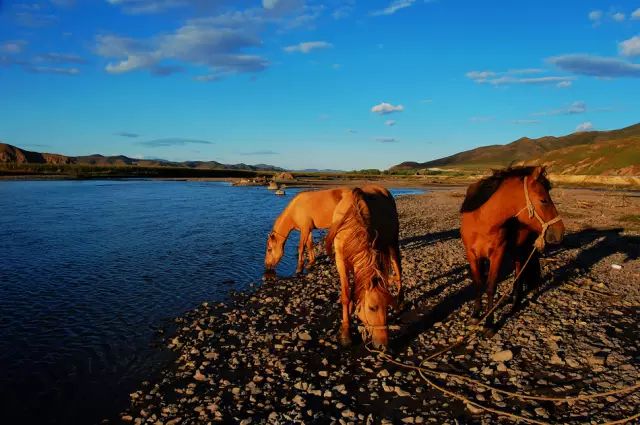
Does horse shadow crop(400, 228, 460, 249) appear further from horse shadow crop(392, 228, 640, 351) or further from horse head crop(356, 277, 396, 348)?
horse head crop(356, 277, 396, 348)

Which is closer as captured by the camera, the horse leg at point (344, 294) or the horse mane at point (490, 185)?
the horse leg at point (344, 294)

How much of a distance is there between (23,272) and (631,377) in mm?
17587

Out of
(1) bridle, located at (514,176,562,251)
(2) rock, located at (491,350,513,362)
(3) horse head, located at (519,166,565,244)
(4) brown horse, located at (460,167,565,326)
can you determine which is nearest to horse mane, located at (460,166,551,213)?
(4) brown horse, located at (460,167,565,326)

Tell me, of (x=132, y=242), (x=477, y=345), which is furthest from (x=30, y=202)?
(x=477, y=345)

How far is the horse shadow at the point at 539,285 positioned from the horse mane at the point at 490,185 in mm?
2673

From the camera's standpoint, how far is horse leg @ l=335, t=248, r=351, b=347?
736 cm

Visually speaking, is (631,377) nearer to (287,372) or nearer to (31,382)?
(287,372)

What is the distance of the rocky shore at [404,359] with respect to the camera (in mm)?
5688

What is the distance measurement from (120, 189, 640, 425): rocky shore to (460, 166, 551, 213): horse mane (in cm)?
273

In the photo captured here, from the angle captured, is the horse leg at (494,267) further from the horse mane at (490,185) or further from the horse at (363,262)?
the horse at (363,262)

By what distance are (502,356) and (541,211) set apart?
3.12m

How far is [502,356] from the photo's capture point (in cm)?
709

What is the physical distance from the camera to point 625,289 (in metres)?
11.0

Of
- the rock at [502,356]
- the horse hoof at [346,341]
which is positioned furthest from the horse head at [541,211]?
the horse hoof at [346,341]
